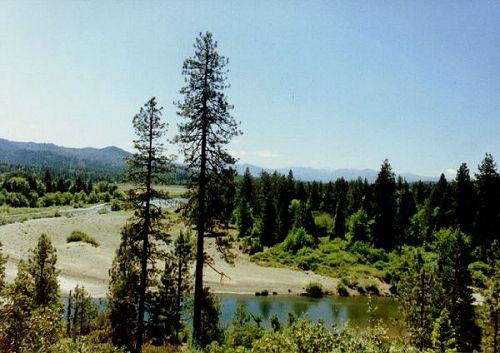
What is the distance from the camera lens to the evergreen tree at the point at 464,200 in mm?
69250

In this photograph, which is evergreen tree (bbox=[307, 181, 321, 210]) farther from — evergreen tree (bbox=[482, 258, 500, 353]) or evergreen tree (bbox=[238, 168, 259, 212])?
evergreen tree (bbox=[482, 258, 500, 353])

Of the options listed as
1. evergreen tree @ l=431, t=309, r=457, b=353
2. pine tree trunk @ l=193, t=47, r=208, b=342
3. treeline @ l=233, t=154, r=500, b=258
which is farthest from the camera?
treeline @ l=233, t=154, r=500, b=258

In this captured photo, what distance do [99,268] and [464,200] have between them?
60584mm

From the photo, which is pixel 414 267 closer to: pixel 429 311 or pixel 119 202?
pixel 429 311

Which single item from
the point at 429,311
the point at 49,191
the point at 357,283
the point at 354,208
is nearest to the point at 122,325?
the point at 429,311

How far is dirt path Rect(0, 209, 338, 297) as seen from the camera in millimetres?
62750

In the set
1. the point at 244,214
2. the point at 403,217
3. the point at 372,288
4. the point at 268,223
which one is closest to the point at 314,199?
the point at 268,223

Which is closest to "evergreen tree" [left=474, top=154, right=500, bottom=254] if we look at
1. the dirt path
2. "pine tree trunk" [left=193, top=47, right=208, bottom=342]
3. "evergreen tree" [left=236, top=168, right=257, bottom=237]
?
the dirt path

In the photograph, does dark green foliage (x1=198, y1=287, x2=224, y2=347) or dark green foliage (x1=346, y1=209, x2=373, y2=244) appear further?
dark green foliage (x1=346, y1=209, x2=373, y2=244)

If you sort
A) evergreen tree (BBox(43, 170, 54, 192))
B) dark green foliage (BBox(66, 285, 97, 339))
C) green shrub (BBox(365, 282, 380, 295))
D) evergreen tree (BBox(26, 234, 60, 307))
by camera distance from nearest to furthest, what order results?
evergreen tree (BBox(26, 234, 60, 307)) < dark green foliage (BBox(66, 285, 97, 339)) < green shrub (BBox(365, 282, 380, 295)) < evergreen tree (BBox(43, 170, 54, 192))

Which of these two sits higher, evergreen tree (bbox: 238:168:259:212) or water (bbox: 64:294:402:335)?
evergreen tree (bbox: 238:168:259:212)

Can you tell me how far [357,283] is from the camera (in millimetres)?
64688

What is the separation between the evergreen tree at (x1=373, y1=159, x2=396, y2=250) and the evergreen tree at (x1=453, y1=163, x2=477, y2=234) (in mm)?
10071

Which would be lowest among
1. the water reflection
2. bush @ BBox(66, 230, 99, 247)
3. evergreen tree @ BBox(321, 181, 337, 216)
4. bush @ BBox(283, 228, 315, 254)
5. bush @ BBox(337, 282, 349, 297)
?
the water reflection
